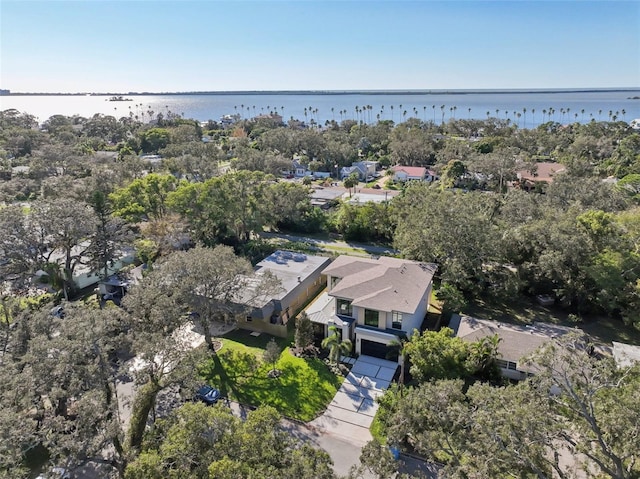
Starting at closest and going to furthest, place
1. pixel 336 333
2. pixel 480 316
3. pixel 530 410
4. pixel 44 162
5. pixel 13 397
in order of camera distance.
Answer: pixel 530 410 → pixel 13 397 → pixel 336 333 → pixel 480 316 → pixel 44 162

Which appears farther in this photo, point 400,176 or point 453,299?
point 400,176

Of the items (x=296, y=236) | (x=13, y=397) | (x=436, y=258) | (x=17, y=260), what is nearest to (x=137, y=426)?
(x=13, y=397)

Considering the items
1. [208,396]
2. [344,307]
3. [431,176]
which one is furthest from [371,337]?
[431,176]

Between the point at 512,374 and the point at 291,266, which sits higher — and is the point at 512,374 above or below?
below

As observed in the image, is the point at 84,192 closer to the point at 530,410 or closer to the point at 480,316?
the point at 480,316

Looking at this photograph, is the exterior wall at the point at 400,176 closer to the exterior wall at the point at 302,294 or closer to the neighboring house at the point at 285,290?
the neighboring house at the point at 285,290

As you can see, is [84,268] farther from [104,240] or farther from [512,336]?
[512,336]

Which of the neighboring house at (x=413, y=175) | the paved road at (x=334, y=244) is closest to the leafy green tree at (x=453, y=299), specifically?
the paved road at (x=334, y=244)
